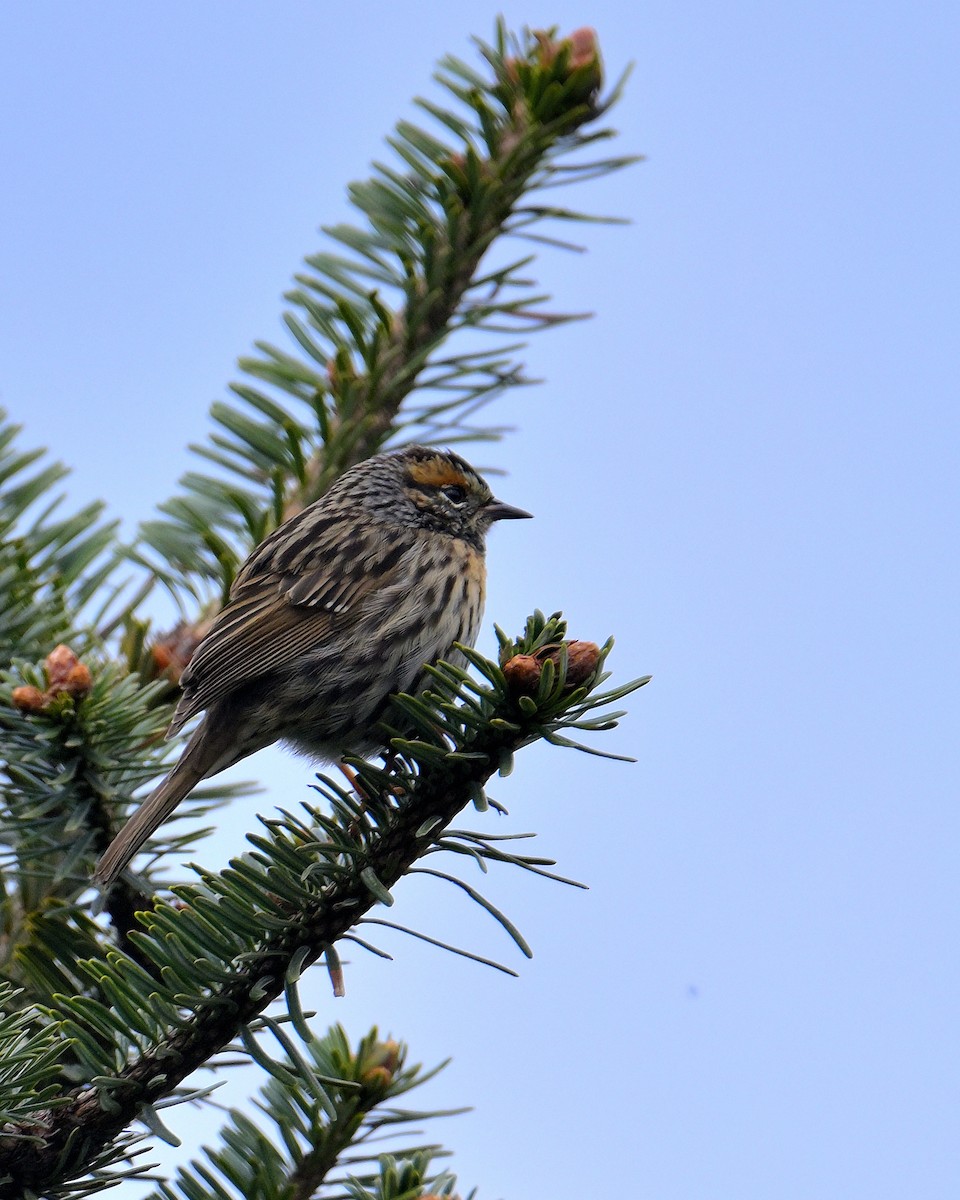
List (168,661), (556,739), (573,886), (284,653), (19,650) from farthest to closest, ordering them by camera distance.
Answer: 1. (284,653)
2. (168,661)
3. (19,650)
4. (556,739)
5. (573,886)

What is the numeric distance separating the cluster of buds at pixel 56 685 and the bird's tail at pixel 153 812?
238 mm

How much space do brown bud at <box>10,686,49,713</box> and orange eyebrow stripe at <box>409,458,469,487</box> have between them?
6.46 ft

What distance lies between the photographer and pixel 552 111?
9.82ft

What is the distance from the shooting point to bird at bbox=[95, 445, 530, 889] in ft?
10.0

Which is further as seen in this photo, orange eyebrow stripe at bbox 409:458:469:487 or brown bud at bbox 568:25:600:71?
orange eyebrow stripe at bbox 409:458:469:487

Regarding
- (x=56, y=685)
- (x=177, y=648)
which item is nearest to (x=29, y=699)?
(x=56, y=685)

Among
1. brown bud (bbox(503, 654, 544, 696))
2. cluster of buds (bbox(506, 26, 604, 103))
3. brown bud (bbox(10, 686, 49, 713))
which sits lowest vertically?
brown bud (bbox(10, 686, 49, 713))

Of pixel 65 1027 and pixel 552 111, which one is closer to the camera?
pixel 65 1027

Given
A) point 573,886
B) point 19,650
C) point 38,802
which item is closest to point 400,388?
point 19,650

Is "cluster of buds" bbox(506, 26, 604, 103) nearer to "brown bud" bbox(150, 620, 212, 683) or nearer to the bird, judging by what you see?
the bird

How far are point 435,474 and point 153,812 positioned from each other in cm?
194

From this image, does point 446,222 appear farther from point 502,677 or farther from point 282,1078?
point 282,1078

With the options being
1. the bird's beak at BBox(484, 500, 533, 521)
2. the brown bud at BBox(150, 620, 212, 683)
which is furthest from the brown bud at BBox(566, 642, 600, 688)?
the bird's beak at BBox(484, 500, 533, 521)

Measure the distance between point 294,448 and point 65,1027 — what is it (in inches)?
57.2
